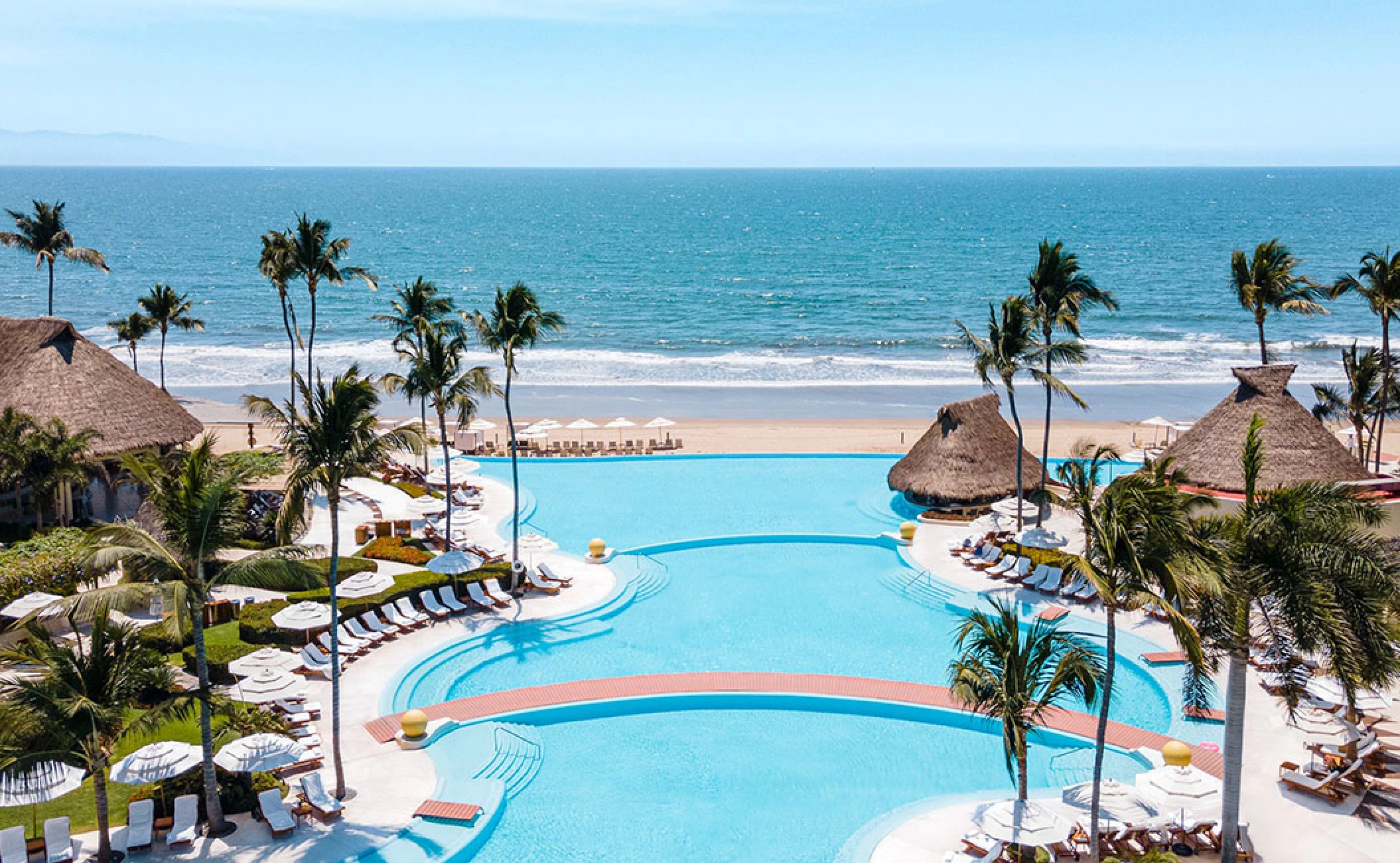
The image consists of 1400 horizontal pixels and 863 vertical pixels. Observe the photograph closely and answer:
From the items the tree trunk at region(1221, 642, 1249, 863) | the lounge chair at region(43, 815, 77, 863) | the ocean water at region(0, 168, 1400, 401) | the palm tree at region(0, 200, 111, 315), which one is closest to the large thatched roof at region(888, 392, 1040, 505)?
the tree trunk at region(1221, 642, 1249, 863)

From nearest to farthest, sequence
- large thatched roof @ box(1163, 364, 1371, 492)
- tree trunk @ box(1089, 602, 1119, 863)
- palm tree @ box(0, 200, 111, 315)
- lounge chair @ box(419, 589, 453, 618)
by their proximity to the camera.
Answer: tree trunk @ box(1089, 602, 1119, 863) < lounge chair @ box(419, 589, 453, 618) < large thatched roof @ box(1163, 364, 1371, 492) < palm tree @ box(0, 200, 111, 315)

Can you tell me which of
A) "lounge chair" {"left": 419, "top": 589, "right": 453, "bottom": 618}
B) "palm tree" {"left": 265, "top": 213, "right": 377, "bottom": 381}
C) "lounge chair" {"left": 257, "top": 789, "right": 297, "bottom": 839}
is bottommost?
"lounge chair" {"left": 257, "top": 789, "right": 297, "bottom": 839}

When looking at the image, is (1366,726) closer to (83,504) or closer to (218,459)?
(218,459)

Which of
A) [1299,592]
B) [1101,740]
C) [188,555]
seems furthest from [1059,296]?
[188,555]

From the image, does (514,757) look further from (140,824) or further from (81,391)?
(81,391)

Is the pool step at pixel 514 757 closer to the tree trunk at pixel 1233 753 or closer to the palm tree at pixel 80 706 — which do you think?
the palm tree at pixel 80 706

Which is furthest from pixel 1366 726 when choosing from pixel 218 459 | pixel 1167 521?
pixel 218 459

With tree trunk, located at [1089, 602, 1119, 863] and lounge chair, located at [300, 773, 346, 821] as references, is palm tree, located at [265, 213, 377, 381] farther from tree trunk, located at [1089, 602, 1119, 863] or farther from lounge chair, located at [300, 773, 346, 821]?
tree trunk, located at [1089, 602, 1119, 863]
